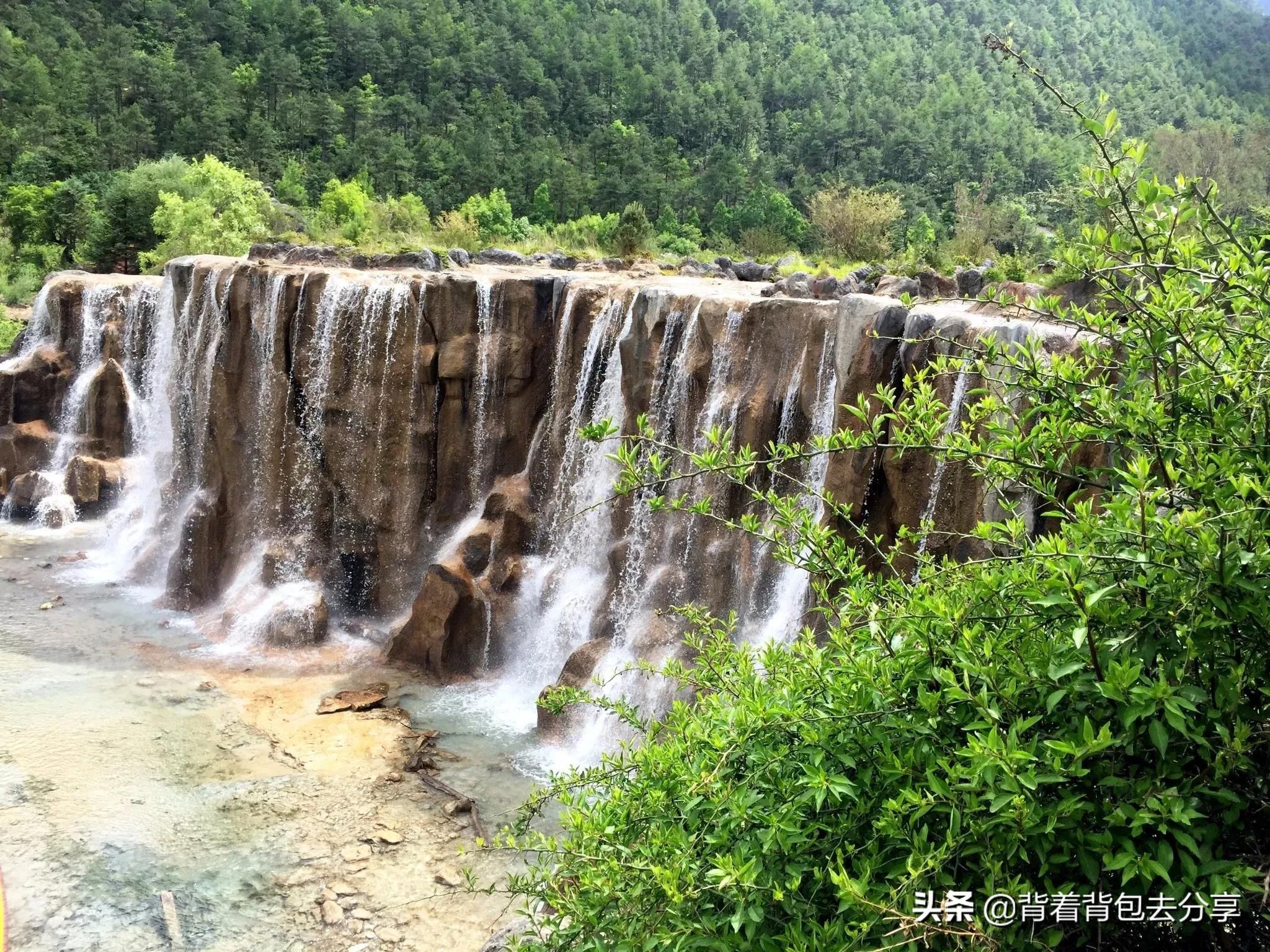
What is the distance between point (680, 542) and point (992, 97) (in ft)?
183

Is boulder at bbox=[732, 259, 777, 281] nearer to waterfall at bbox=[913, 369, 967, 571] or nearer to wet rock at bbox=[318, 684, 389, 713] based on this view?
waterfall at bbox=[913, 369, 967, 571]

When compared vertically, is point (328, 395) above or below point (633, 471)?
below

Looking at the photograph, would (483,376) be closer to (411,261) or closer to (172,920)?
(411,261)

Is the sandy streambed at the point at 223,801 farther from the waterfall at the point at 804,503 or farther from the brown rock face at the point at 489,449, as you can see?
the waterfall at the point at 804,503

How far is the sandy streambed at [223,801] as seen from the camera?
8984mm

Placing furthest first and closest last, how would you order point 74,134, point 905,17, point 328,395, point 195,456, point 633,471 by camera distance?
point 905,17, point 74,134, point 195,456, point 328,395, point 633,471

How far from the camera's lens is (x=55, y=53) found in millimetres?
50438

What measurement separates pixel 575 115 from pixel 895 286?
1954 inches

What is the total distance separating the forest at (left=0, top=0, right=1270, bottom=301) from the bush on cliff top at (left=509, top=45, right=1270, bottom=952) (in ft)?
81.0

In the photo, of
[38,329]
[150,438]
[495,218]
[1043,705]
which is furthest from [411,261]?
[495,218]

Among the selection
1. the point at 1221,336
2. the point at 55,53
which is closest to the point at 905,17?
the point at 55,53

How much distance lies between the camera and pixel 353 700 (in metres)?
13.3

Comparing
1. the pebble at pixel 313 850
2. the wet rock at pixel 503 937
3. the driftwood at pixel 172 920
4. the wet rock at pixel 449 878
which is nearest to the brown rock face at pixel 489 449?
the wet rock at pixel 449 878

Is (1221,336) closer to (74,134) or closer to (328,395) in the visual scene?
(328,395)
